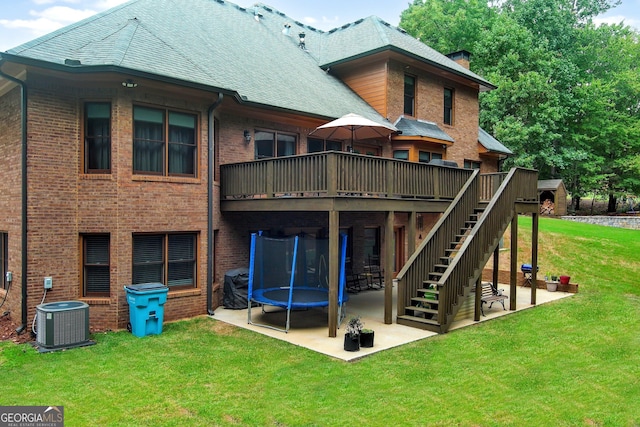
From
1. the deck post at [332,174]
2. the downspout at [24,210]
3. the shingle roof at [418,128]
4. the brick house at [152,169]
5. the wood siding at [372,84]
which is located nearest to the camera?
the downspout at [24,210]

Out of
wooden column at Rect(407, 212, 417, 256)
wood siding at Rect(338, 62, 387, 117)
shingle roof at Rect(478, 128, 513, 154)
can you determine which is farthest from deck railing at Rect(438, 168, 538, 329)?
shingle roof at Rect(478, 128, 513, 154)

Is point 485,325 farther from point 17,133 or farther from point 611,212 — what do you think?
point 611,212

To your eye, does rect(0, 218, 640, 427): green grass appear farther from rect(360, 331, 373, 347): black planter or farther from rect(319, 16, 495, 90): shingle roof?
rect(319, 16, 495, 90): shingle roof

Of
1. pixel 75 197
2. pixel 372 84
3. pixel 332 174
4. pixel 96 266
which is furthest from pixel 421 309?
pixel 372 84

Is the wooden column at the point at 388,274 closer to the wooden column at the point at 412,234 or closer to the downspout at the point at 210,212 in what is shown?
the wooden column at the point at 412,234

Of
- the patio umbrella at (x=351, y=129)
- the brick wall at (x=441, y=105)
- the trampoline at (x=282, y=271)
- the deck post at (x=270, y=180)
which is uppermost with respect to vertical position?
the brick wall at (x=441, y=105)

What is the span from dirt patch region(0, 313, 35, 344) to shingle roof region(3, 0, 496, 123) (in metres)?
5.59

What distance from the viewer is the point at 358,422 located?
595cm

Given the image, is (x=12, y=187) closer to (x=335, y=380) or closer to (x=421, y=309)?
(x=335, y=380)

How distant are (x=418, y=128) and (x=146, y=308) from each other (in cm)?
1215

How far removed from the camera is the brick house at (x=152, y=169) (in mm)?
9992

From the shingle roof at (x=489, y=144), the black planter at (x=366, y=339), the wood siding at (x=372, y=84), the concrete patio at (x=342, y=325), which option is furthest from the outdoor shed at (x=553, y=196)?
the black planter at (x=366, y=339)

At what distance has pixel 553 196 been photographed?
119ft

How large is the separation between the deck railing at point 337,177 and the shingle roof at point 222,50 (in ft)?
7.17
